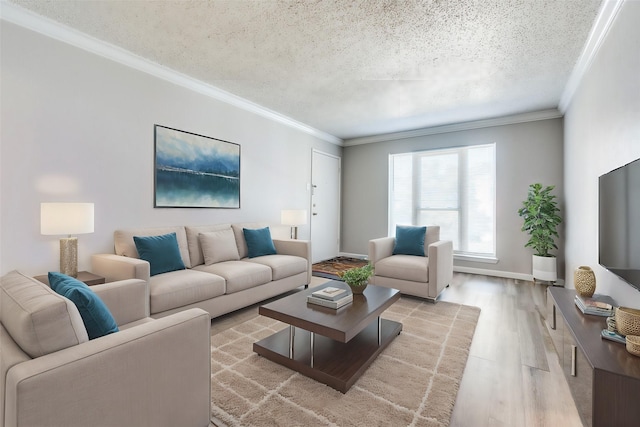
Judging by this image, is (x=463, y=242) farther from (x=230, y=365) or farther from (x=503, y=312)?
(x=230, y=365)

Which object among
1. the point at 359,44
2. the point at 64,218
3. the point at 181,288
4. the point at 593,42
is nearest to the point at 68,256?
the point at 64,218

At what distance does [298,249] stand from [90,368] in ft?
9.44

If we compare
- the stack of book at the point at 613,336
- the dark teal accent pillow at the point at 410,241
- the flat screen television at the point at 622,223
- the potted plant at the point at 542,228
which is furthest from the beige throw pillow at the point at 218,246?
the potted plant at the point at 542,228

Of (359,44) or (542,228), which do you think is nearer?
(359,44)

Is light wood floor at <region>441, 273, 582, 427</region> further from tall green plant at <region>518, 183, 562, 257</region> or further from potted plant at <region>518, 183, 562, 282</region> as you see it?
tall green plant at <region>518, 183, 562, 257</region>

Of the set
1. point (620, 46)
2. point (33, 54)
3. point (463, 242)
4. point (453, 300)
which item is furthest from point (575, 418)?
point (33, 54)

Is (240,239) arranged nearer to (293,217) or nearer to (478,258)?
(293,217)

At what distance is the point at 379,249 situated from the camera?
380cm

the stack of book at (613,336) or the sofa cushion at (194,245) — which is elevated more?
the sofa cushion at (194,245)

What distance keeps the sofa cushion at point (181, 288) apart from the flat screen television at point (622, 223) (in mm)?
2857

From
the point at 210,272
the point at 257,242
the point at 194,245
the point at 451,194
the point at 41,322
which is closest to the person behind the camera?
the point at 41,322

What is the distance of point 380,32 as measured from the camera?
2.46 meters

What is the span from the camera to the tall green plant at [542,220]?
12.9 ft

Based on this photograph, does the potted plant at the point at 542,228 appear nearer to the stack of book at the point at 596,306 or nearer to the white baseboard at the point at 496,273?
the white baseboard at the point at 496,273
